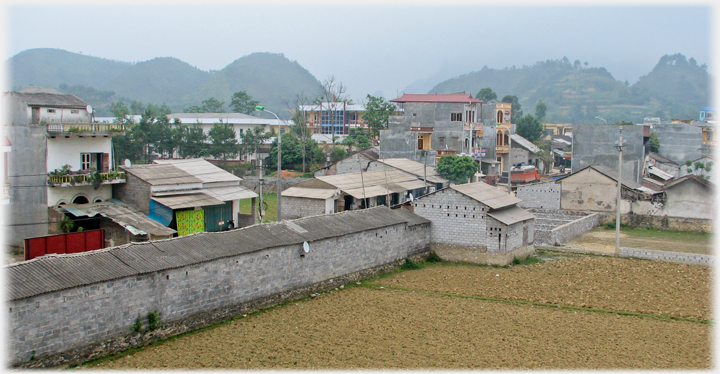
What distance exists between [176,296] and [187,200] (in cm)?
846

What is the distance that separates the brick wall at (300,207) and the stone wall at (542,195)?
527 inches

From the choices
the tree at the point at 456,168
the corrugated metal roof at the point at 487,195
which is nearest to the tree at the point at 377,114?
the tree at the point at 456,168

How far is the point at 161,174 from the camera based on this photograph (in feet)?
73.5

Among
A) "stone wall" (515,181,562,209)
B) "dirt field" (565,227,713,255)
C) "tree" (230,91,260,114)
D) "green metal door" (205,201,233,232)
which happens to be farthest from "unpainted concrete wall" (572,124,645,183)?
"tree" (230,91,260,114)

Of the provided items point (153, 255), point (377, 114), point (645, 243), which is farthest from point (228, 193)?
point (377, 114)

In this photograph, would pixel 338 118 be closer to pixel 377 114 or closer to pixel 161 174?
pixel 377 114

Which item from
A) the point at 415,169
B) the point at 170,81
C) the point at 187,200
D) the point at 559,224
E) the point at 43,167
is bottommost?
the point at 559,224

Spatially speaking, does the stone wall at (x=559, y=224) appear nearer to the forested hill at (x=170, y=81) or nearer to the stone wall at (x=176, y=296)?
the stone wall at (x=176, y=296)

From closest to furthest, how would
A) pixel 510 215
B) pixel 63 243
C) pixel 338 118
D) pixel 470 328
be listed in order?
pixel 470 328
pixel 63 243
pixel 510 215
pixel 338 118

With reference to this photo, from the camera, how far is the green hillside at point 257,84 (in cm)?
15988

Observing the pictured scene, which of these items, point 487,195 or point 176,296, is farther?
point 487,195

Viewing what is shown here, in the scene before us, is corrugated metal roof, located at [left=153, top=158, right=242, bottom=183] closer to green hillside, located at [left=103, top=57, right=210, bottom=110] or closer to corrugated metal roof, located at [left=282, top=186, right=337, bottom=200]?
corrugated metal roof, located at [left=282, top=186, right=337, bottom=200]

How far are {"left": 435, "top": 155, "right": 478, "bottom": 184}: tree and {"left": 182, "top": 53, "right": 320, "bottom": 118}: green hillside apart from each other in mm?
111730

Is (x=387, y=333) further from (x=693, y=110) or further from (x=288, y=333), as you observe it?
(x=693, y=110)
